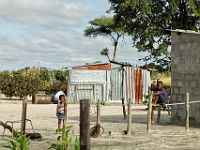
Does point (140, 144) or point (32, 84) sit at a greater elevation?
point (32, 84)

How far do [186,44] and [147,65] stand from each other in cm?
1893

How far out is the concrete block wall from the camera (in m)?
17.7

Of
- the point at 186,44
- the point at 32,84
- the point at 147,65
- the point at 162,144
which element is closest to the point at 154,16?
the point at 147,65

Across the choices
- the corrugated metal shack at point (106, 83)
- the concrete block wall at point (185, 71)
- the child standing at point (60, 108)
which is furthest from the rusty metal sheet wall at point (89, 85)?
the child standing at point (60, 108)

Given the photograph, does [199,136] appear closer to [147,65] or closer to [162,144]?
[162,144]

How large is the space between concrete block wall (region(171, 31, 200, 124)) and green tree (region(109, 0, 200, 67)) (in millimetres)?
12585

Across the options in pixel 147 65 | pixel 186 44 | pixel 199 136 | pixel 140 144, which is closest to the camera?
pixel 140 144

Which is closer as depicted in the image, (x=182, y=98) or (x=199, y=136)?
(x=199, y=136)

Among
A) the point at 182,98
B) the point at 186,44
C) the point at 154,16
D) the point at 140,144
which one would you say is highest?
the point at 154,16

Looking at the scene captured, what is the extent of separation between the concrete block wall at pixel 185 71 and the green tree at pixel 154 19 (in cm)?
1259

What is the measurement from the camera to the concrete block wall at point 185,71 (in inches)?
695

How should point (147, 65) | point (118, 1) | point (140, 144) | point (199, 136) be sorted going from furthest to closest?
point (147, 65), point (118, 1), point (199, 136), point (140, 144)

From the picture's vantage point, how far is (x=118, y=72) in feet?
122

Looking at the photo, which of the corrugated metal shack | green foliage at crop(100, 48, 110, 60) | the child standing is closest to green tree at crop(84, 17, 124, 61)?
green foliage at crop(100, 48, 110, 60)
